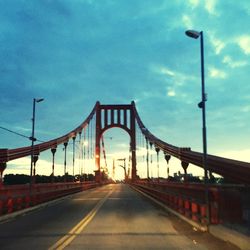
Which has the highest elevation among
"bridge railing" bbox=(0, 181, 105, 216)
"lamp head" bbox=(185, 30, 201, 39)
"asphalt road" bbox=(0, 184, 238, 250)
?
"lamp head" bbox=(185, 30, 201, 39)

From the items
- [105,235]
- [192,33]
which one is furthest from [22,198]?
[192,33]

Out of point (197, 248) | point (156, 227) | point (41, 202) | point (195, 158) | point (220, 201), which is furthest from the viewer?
point (41, 202)

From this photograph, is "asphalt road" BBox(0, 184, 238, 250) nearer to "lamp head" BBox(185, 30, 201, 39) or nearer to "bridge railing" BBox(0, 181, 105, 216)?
"bridge railing" BBox(0, 181, 105, 216)

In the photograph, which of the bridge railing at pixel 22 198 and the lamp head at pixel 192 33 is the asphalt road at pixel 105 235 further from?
the lamp head at pixel 192 33

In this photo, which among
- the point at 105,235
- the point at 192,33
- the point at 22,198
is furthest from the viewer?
the point at 22,198

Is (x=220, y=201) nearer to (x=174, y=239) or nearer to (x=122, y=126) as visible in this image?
(x=174, y=239)

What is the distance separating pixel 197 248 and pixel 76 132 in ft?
227

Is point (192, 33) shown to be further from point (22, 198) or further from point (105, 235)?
point (22, 198)

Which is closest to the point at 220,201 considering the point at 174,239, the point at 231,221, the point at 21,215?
the point at 231,221

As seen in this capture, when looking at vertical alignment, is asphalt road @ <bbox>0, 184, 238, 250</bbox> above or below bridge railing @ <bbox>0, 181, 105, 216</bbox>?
below

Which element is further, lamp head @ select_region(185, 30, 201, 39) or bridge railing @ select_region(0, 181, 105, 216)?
bridge railing @ select_region(0, 181, 105, 216)

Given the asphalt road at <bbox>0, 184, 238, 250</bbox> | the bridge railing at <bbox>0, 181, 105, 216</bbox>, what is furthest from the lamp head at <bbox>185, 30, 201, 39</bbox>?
the bridge railing at <bbox>0, 181, 105, 216</bbox>

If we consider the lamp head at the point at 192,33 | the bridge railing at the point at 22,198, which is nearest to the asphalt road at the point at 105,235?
the bridge railing at the point at 22,198

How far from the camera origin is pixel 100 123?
131125mm
